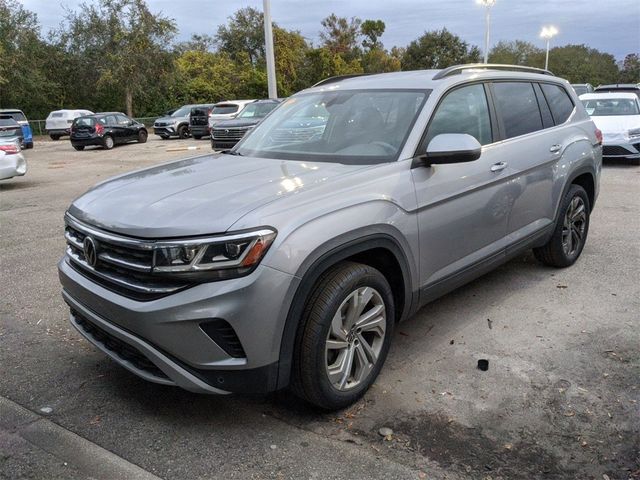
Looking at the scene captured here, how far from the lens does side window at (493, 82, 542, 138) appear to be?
14.6 feet

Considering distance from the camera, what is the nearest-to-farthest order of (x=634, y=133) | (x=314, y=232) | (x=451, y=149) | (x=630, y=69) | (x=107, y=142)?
(x=314, y=232), (x=451, y=149), (x=634, y=133), (x=107, y=142), (x=630, y=69)

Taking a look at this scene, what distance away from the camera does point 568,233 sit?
5.36 meters

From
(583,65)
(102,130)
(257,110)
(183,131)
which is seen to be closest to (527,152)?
(257,110)

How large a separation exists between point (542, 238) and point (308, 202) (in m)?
2.80

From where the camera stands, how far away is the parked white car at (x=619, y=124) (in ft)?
40.5

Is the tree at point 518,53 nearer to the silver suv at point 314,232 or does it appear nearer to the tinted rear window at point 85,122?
the tinted rear window at point 85,122

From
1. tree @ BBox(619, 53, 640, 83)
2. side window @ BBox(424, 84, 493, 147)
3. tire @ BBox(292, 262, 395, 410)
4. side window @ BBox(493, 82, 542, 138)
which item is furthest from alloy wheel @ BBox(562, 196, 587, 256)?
tree @ BBox(619, 53, 640, 83)

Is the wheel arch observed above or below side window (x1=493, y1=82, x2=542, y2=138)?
below

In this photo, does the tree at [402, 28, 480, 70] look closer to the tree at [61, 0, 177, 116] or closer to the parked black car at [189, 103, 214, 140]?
the tree at [61, 0, 177, 116]

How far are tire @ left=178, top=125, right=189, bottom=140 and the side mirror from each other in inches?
1005

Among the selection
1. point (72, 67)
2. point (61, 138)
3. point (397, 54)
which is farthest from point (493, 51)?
point (61, 138)

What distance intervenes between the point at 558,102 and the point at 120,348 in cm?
440

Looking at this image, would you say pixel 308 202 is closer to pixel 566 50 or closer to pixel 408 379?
pixel 408 379

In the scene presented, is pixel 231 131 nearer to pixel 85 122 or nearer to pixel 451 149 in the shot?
pixel 85 122
